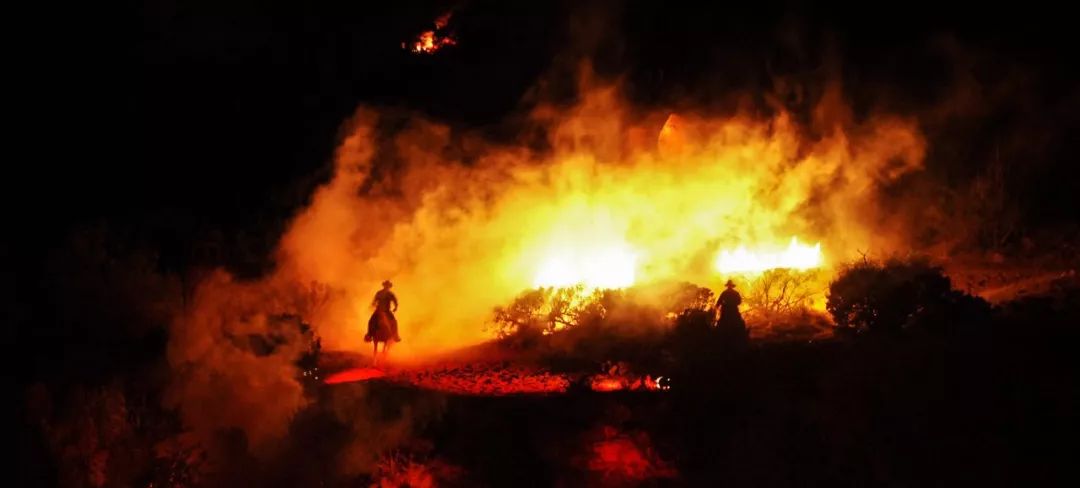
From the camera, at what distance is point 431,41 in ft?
70.4

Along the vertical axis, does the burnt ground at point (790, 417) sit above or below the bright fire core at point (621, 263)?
below

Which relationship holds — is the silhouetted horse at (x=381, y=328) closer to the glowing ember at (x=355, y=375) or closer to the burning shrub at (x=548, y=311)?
the glowing ember at (x=355, y=375)

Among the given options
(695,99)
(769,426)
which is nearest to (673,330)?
(769,426)

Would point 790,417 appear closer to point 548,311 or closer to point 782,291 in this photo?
point 782,291

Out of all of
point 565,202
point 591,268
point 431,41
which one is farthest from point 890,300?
point 431,41

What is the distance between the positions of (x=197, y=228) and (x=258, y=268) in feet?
4.80

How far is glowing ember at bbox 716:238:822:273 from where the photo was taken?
16.3m

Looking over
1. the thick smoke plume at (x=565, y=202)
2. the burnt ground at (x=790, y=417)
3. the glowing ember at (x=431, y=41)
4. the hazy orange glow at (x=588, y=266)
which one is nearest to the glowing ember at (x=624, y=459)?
the burnt ground at (x=790, y=417)

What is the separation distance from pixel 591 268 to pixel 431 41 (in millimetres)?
8811

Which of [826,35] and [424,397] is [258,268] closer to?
[424,397]

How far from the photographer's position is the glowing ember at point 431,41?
2142cm

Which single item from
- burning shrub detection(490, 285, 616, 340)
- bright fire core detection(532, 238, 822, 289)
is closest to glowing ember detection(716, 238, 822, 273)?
bright fire core detection(532, 238, 822, 289)

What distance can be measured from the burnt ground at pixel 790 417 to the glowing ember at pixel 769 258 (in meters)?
5.39

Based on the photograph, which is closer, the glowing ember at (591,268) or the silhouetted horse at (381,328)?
the silhouetted horse at (381,328)
